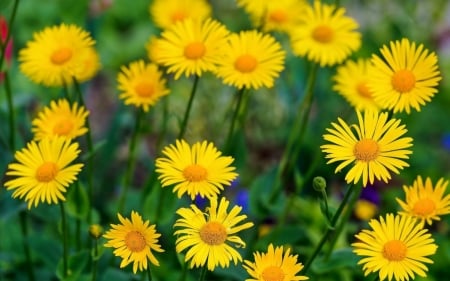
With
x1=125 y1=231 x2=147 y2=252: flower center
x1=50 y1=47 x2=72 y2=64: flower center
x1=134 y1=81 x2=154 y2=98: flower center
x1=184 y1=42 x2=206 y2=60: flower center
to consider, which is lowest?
x1=125 y1=231 x2=147 y2=252: flower center

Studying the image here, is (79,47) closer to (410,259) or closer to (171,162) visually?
(171,162)

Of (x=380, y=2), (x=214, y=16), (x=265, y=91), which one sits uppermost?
(x=380, y=2)

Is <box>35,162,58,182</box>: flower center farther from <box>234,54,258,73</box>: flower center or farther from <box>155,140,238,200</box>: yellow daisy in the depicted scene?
<box>234,54,258,73</box>: flower center

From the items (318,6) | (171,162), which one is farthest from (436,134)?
(171,162)

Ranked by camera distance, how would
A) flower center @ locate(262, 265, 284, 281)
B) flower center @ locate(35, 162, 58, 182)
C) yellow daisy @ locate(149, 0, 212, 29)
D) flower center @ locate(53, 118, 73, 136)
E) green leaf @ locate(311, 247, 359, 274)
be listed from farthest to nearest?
yellow daisy @ locate(149, 0, 212, 29) < green leaf @ locate(311, 247, 359, 274) < flower center @ locate(53, 118, 73, 136) < flower center @ locate(35, 162, 58, 182) < flower center @ locate(262, 265, 284, 281)

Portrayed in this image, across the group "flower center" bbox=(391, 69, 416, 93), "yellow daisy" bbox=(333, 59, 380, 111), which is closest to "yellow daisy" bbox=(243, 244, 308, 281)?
"flower center" bbox=(391, 69, 416, 93)

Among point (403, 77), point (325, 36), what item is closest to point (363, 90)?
point (325, 36)

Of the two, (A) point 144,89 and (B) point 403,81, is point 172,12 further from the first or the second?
(B) point 403,81

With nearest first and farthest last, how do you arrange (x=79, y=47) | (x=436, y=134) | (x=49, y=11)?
→ 1. (x=79, y=47)
2. (x=436, y=134)
3. (x=49, y=11)
